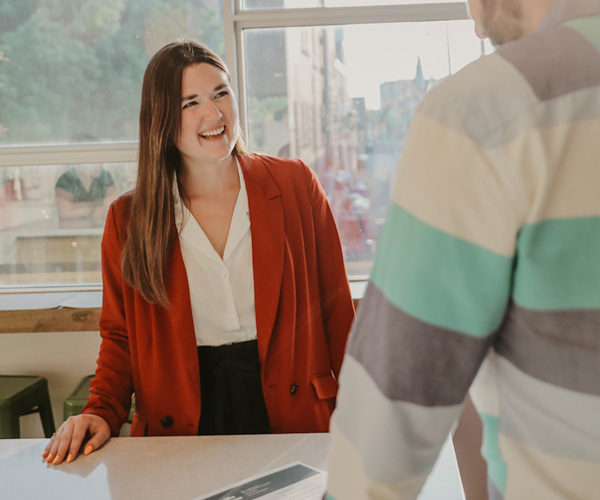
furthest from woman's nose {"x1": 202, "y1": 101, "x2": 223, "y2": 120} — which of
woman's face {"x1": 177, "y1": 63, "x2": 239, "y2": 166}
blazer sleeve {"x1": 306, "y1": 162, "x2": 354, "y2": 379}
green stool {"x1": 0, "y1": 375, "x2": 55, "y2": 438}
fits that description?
green stool {"x1": 0, "y1": 375, "x2": 55, "y2": 438}

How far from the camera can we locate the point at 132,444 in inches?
60.1

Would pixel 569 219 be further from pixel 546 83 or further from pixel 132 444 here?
pixel 132 444

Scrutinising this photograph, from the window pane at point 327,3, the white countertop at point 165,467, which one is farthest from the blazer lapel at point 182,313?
the window pane at point 327,3

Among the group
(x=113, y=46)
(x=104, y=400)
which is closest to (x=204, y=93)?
(x=104, y=400)

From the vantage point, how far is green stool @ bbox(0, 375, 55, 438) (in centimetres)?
280

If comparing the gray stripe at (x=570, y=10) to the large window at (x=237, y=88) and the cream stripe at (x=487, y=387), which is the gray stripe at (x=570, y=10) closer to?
the cream stripe at (x=487, y=387)

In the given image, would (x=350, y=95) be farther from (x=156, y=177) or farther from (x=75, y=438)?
(x=75, y=438)

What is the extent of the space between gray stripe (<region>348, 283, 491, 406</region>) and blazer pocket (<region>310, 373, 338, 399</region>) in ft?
4.08

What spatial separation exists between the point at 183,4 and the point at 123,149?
773mm

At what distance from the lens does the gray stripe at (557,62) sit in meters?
0.54

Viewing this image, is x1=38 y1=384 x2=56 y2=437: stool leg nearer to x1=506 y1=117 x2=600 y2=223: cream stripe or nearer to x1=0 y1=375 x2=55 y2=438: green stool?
x1=0 y1=375 x2=55 y2=438: green stool

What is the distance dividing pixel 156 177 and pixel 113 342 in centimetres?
48

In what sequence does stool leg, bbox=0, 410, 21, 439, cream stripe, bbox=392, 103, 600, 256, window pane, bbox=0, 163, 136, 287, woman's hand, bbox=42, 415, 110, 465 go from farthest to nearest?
window pane, bbox=0, 163, 136, 287, stool leg, bbox=0, 410, 21, 439, woman's hand, bbox=42, 415, 110, 465, cream stripe, bbox=392, 103, 600, 256

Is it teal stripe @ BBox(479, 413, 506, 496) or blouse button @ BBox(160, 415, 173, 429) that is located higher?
teal stripe @ BBox(479, 413, 506, 496)
